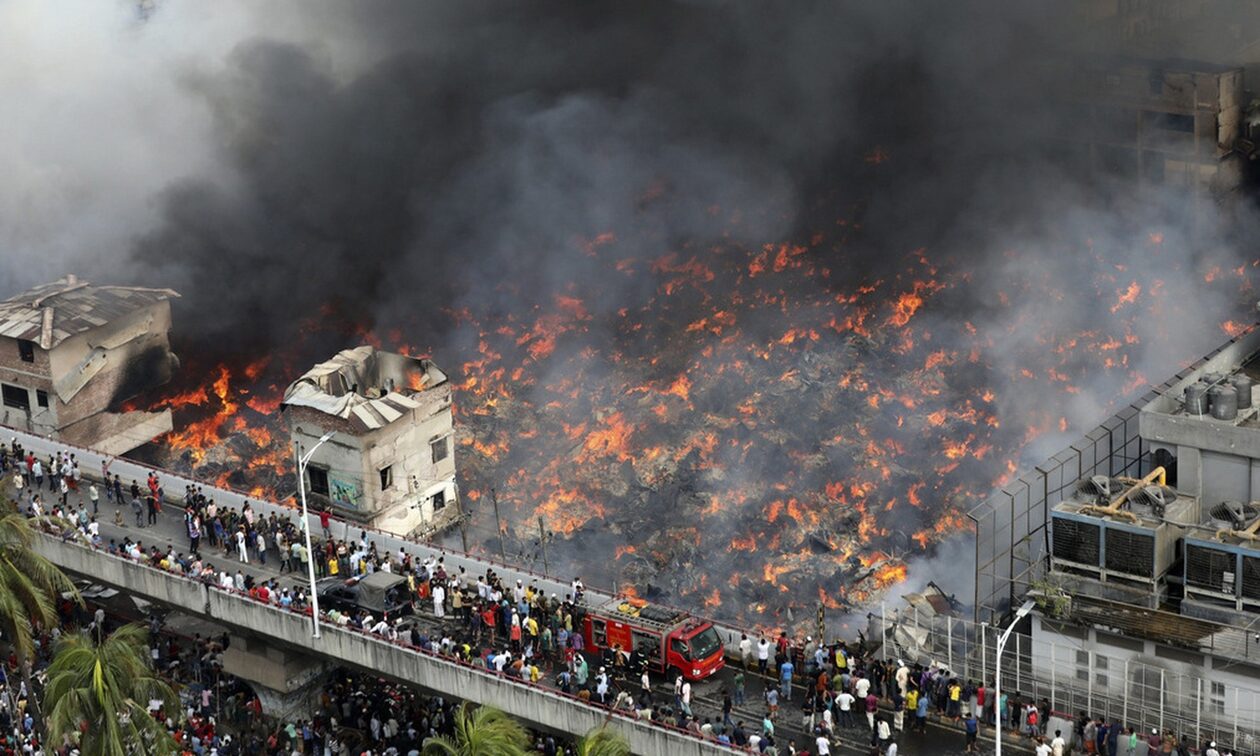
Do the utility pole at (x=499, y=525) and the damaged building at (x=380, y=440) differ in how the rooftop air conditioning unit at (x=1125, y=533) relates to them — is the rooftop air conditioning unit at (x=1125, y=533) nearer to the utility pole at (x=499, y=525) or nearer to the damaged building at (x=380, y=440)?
the utility pole at (x=499, y=525)

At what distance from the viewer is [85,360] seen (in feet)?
200

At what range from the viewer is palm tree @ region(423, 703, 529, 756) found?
105 feet

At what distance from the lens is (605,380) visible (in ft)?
225

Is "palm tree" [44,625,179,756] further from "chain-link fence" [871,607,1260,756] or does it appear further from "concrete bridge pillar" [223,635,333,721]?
"chain-link fence" [871,607,1260,756]

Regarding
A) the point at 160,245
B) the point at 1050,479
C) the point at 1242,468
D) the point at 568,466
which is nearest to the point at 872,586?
the point at 1050,479

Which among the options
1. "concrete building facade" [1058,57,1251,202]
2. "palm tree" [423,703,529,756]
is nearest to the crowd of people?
"palm tree" [423,703,529,756]

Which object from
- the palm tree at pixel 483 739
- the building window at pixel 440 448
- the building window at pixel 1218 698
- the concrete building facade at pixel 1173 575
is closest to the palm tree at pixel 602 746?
the palm tree at pixel 483 739

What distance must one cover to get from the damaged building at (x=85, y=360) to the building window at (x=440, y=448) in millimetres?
12923

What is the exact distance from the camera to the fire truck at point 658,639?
39125mm

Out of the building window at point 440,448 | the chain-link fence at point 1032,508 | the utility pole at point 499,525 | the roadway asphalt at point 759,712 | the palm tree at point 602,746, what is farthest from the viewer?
the utility pole at point 499,525

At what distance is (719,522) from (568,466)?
659 centimetres

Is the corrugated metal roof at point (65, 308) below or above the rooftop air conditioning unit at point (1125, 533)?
above

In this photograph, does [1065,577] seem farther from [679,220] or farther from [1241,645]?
[679,220]

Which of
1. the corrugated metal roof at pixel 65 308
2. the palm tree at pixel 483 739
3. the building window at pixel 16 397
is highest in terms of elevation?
the corrugated metal roof at pixel 65 308
